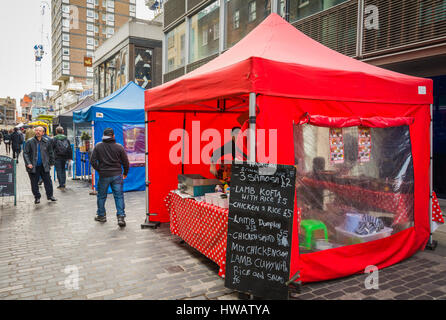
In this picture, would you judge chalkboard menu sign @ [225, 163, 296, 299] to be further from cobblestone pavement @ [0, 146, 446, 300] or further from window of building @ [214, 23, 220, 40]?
window of building @ [214, 23, 220, 40]

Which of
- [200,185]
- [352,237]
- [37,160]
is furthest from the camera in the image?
[37,160]

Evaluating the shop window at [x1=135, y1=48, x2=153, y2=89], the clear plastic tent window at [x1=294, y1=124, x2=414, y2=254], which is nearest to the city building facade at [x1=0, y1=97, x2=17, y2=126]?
the shop window at [x1=135, y1=48, x2=153, y2=89]

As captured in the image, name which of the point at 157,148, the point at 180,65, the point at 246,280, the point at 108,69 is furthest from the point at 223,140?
the point at 108,69

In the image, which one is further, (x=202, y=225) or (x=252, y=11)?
(x=252, y=11)

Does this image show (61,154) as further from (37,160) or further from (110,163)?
(110,163)

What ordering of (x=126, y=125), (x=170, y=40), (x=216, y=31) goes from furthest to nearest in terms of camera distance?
1. (x=170, y=40)
2. (x=216, y=31)
3. (x=126, y=125)

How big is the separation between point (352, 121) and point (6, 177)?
8.02m

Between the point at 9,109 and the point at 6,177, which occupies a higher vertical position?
the point at 9,109

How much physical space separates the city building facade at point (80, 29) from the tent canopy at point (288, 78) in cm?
7835

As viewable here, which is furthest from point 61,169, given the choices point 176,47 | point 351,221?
point 351,221

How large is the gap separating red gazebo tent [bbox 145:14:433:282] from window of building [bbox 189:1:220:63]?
31.3 feet

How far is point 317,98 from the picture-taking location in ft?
12.4

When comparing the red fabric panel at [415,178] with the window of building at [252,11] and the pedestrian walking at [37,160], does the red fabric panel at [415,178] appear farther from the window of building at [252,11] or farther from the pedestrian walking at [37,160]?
the window of building at [252,11]
